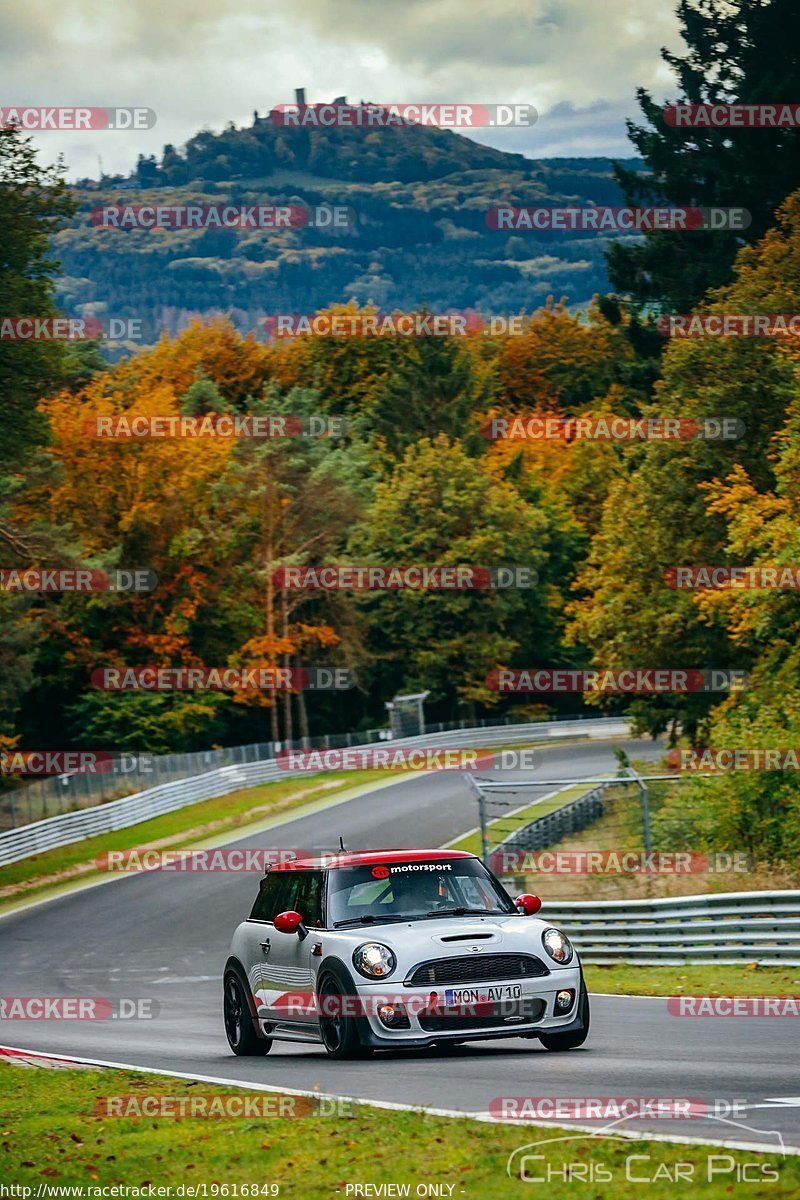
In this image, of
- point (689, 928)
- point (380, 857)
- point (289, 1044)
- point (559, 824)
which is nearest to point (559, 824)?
point (559, 824)

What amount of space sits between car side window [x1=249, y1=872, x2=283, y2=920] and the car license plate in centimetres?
248

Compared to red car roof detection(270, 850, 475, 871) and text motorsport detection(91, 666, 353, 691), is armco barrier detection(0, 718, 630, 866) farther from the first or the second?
red car roof detection(270, 850, 475, 871)

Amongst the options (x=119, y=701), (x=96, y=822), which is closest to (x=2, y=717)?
(x=119, y=701)

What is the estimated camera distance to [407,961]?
40.0ft

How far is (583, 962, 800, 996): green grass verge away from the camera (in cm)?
1814

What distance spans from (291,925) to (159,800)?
140 feet

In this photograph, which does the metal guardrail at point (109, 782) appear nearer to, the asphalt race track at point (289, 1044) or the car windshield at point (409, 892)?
the asphalt race track at point (289, 1044)

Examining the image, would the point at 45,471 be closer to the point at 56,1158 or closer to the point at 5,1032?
the point at 5,1032

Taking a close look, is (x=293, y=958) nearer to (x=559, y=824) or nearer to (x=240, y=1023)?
(x=240, y=1023)

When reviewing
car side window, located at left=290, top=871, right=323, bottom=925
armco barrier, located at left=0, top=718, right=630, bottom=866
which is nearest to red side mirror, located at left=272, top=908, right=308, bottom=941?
car side window, located at left=290, top=871, right=323, bottom=925

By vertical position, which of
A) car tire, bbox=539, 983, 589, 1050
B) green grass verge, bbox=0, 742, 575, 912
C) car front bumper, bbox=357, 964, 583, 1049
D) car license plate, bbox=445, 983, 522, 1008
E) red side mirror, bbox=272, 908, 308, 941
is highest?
red side mirror, bbox=272, 908, 308, 941

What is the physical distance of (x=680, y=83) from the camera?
194 feet

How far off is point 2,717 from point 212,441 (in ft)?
58.3

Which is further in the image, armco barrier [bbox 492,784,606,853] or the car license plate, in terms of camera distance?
armco barrier [bbox 492,784,606,853]
